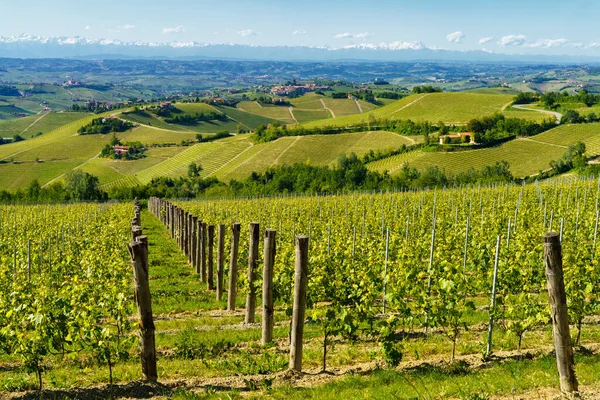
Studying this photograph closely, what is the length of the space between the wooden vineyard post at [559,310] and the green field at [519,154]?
73447mm

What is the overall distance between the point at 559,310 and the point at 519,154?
8217cm

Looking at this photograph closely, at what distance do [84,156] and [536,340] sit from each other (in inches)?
5146

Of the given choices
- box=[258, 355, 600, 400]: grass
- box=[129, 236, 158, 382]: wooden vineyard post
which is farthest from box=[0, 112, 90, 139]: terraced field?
box=[258, 355, 600, 400]: grass

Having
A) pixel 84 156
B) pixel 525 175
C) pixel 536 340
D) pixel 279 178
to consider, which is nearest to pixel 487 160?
pixel 525 175

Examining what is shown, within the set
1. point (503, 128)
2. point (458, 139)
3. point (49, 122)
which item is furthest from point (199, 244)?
point (49, 122)

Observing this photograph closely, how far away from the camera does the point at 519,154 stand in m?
81.3

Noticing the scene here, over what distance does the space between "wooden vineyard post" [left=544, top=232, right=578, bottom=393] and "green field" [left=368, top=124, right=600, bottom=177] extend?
7345 cm

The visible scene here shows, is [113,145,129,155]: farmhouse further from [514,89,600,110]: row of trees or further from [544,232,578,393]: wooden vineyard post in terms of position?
[544,232,578,393]: wooden vineyard post

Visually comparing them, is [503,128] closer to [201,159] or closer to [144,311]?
[201,159]

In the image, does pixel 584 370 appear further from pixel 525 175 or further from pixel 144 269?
pixel 525 175

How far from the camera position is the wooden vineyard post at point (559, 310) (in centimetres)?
582

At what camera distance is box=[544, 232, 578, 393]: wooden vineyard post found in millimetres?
5824

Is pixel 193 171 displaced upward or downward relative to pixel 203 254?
downward

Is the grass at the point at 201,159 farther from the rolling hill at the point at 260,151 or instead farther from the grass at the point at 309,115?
the grass at the point at 309,115
